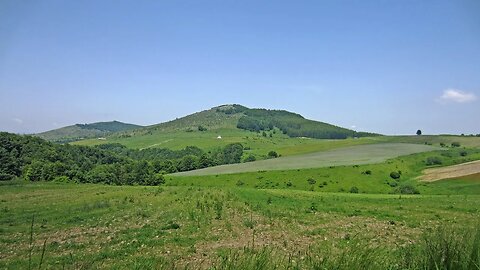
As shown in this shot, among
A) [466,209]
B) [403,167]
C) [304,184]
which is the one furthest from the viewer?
[403,167]

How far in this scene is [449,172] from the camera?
80.4 meters

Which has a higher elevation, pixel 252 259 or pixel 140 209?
pixel 252 259

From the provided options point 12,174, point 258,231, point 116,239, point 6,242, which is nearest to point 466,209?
point 258,231

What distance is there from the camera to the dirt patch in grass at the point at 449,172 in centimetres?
7631

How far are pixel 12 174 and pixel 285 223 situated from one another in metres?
98.0

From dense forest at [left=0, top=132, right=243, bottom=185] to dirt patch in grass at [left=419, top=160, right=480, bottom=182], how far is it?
59.5m

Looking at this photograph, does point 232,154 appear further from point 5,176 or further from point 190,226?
point 190,226

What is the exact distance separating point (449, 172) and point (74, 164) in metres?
99.4

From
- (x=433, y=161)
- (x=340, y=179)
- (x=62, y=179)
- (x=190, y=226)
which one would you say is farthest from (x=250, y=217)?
(x=433, y=161)

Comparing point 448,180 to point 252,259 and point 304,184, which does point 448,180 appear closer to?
point 304,184

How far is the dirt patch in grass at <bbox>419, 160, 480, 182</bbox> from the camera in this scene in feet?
250

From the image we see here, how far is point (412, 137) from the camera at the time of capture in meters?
155

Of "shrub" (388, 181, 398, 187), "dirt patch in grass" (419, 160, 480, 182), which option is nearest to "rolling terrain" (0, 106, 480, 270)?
"shrub" (388, 181, 398, 187)

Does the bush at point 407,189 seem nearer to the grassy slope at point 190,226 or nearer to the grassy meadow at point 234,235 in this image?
the grassy meadow at point 234,235
